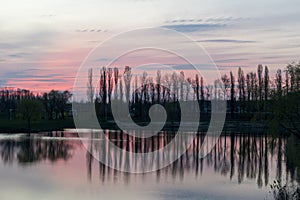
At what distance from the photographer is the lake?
1587 centimetres

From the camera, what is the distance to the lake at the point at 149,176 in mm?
15867

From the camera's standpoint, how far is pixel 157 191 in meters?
16.2

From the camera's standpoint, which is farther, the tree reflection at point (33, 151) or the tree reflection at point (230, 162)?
the tree reflection at point (33, 151)

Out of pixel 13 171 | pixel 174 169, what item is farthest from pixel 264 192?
pixel 13 171

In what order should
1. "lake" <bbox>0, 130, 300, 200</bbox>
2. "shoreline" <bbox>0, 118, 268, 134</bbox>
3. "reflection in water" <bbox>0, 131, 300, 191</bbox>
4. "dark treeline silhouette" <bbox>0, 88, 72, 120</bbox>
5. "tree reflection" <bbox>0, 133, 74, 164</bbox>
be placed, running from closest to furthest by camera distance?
"lake" <bbox>0, 130, 300, 200</bbox>
"reflection in water" <bbox>0, 131, 300, 191</bbox>
"tree reflection" <bbox>0, 133, 74, 164</bbox>
"shoreline" <bbox>0, 118, 268, 134</bbox>
"dark treeline silhouette" <bbox>0, 88, 72, 120</bbox>

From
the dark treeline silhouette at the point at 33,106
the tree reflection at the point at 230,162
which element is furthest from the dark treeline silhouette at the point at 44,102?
the tree reflection at the point at 230,162

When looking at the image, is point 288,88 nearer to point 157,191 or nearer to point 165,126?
point 157,191

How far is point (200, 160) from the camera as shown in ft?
82.6

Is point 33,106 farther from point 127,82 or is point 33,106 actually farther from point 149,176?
point 149,176

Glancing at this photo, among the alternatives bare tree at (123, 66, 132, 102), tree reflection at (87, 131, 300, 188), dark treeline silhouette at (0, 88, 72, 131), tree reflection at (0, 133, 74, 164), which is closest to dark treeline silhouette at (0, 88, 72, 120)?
dark treeline silhouette at (0, 88, 72, 131)

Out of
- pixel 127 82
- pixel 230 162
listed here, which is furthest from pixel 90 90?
pixel 230 162

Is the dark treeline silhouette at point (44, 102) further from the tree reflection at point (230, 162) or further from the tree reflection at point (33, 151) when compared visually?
the tree reflection at point (230, 162)

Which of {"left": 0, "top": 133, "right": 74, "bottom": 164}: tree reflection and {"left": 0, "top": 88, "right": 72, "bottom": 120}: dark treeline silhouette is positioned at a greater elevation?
{"left": 0, "top": 88, "right": 72, "bottom": 120}: dark treeline silhouette

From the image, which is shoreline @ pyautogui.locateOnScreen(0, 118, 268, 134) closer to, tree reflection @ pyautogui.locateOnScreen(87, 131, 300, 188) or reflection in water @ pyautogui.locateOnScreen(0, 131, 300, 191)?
reflection in water @ pyautogui.locateOnScreen(0, 131, 300, 191)
